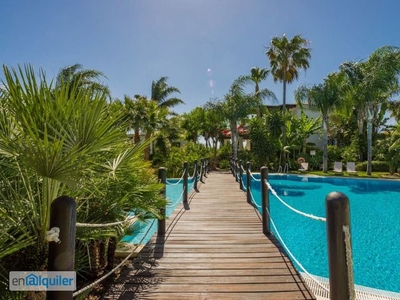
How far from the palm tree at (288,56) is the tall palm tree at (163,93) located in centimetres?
1073

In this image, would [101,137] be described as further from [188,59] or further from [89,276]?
[188,59]

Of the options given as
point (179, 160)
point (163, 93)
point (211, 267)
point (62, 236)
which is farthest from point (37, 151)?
point (163, 93)

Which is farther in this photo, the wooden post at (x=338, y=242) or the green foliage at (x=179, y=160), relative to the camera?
the green foliage at (x=179, y=160)

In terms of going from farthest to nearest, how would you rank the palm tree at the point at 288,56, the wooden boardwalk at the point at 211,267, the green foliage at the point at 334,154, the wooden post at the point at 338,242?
the green foliage at the point at 334,154, the palm tree at the point at 288,56, the wooden boardwalk at the point at 211,267, the wooden post at the point at 338,242

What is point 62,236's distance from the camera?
4.99 ft

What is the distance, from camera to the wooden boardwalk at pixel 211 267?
8.98 ft

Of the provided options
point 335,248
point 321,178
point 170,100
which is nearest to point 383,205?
point 321,178

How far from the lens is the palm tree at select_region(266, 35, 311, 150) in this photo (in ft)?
73.0

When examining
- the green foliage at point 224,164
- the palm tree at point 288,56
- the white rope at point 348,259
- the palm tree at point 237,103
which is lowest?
the green foliage at point 224,164

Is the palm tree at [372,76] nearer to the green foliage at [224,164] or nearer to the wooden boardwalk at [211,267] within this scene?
the green foliage at [224,164]

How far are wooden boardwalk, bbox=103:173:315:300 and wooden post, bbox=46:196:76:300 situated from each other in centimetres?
137

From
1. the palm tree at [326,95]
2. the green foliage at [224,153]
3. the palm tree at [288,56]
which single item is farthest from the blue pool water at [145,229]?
the palm tree at [288,56]

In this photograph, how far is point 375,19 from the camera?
12094 millimetres

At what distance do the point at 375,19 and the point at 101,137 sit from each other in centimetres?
1504
